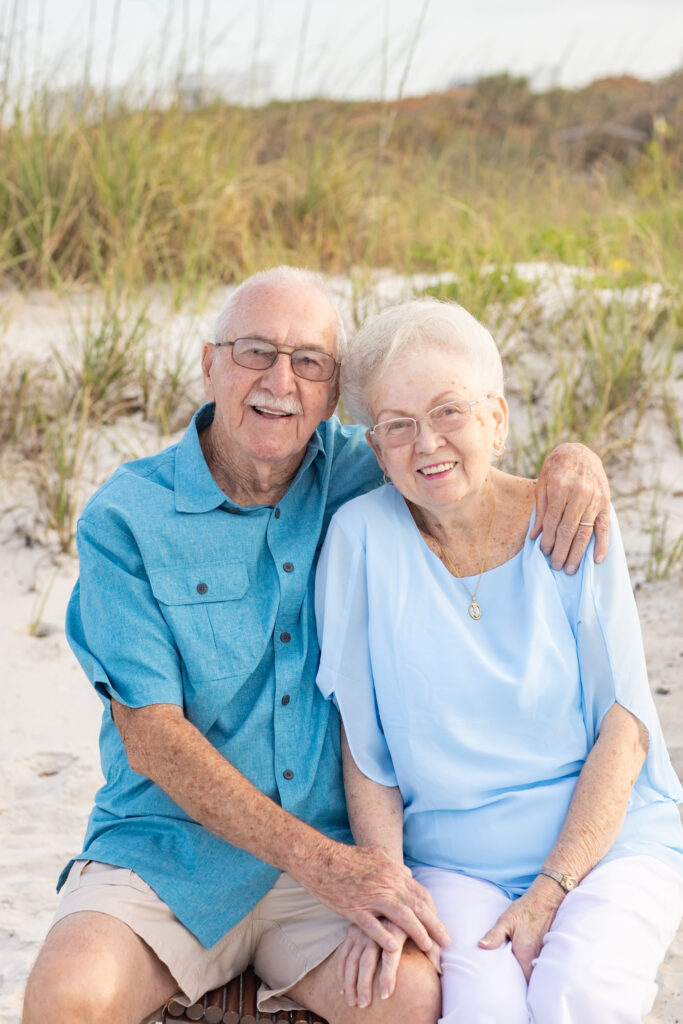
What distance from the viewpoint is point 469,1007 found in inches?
77.7

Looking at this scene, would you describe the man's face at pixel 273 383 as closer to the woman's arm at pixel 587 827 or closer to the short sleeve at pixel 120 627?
the short sleeve at pixel 120 627

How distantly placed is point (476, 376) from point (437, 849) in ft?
3.58

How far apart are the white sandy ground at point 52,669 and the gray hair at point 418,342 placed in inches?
66.0

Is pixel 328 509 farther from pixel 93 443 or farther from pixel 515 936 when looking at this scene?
pixel 93 443

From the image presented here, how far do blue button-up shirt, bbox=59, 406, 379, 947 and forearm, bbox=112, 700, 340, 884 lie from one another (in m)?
0.07

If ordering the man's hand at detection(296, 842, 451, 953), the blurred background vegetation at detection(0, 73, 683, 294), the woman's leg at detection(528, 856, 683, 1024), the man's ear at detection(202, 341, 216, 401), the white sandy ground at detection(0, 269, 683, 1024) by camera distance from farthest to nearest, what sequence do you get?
the blurred background vegetation at detection(0, 73, 683, 294) → the white sandy ground at detection(0, 269, 683, 1024) → the man's ear at detection(202, 341, 216, 401) → the man's hand at detection(296, 842, 451, 953) → the woman's leg at detection(528, 856, 683, 1024)

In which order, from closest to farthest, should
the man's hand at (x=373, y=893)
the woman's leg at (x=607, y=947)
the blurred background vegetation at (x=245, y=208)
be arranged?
the woman's leg at (x=607, y=947)
the man's hand at (x=373, y=893)
the blurred background vegetation at (x=245, y=208)

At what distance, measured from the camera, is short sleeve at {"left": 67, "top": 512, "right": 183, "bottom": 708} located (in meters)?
2.25

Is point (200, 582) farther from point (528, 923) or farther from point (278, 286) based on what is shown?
point (528, 923)

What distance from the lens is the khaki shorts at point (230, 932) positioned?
2207 millimetres

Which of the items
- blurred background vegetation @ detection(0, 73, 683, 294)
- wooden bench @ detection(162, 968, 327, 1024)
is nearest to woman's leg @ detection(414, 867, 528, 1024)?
wooden bench @ detection(162, 968, 327, 1024)

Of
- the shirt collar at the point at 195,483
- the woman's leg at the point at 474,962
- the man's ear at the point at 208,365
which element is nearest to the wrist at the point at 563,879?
the woman's leg at the point at 474,962

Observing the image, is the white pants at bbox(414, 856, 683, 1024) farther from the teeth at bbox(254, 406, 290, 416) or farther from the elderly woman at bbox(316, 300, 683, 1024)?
the teeth at bbox(254, 406, 290, 416)

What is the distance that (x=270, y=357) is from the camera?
2.46m
